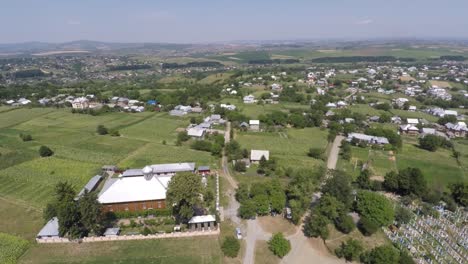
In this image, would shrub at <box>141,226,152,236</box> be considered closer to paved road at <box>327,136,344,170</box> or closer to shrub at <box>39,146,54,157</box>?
paved road at <box>327,136,344,170</box>

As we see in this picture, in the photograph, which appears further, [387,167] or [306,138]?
[306,138]

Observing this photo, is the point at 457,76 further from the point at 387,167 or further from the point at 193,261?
the point at 193,261

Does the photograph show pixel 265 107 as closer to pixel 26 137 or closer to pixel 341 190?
pixel 341 190

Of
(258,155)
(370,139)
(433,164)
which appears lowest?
(433,164)

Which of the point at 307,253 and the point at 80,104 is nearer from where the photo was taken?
the point at 307,253

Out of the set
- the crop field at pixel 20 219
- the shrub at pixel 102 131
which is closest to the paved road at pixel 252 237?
the crop field at pixel 20 219

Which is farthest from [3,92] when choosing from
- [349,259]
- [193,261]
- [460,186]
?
[460,186]

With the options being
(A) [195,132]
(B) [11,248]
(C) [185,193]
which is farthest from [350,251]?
(A) [195,132]
